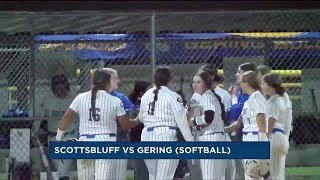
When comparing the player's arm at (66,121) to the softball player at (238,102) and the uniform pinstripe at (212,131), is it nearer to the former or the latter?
the uniform pinstripe at (212,131)

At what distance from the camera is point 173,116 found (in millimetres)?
8734

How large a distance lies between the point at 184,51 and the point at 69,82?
134 cm

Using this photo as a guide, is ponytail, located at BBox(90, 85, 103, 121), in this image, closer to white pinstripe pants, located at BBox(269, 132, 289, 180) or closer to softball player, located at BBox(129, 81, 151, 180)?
softball player, located at BBox(129, 81, 151, 180)

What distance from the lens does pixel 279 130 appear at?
8.89 meters

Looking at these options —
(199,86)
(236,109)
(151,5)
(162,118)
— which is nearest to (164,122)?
(162,118)

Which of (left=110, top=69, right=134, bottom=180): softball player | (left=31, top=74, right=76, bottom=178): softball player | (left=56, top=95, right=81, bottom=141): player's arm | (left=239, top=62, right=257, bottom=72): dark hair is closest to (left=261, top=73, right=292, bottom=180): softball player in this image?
(left=239, top=62, right=257, bottom=72): dark hair

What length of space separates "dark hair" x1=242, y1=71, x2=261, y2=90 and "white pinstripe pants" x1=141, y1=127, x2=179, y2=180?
87 centimetres

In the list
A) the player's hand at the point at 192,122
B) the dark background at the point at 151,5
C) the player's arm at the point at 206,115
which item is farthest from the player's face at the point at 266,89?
the dark background at the point at 151,5

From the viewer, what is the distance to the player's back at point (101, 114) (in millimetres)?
8727

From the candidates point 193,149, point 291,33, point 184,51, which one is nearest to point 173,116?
point 193,149

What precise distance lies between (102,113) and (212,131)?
1.11 m

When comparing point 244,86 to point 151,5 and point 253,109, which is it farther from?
point 151,5

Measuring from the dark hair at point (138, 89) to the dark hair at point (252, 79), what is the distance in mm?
1069

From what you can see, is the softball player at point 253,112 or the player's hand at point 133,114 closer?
the softball player at point 253,112
